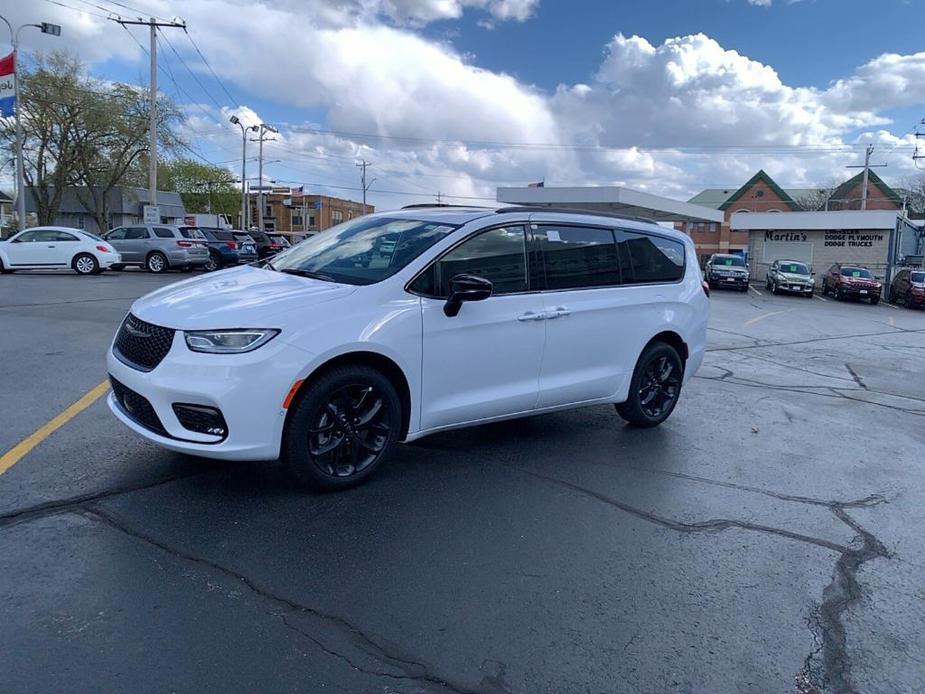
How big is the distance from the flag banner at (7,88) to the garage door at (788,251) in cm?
4003

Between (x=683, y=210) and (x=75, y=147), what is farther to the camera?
(x=75, y=147)

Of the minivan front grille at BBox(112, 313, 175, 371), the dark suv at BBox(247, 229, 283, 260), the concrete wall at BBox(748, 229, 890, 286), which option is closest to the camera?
the minivan front grille at BBox(112, 313, 175, 371)

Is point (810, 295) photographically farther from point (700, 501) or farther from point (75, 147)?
point (75, 147)

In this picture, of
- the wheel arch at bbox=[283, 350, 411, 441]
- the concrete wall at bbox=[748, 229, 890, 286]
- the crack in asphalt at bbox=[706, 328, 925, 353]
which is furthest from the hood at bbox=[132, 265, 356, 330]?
the concrete wall at bbox=[748, 229, 890, 286]

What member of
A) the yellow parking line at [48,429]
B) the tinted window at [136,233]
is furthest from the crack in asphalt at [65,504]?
the tinted window at [136,233]

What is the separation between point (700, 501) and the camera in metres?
4.54

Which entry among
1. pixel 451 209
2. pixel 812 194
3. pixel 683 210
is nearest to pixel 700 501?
pixel 451 209

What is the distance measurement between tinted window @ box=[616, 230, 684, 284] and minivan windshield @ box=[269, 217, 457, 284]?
183 centimetres

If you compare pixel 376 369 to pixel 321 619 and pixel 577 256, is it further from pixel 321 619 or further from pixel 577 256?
pixel 577 256

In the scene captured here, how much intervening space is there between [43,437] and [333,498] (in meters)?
2.43

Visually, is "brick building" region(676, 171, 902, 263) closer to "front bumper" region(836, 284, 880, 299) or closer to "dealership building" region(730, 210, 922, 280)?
"dealership building" region(730, 210, 922, 280)

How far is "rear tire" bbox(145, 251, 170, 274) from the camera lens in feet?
78.3

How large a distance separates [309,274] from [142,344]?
1.17 m

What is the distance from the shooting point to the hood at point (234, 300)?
3855 mm
